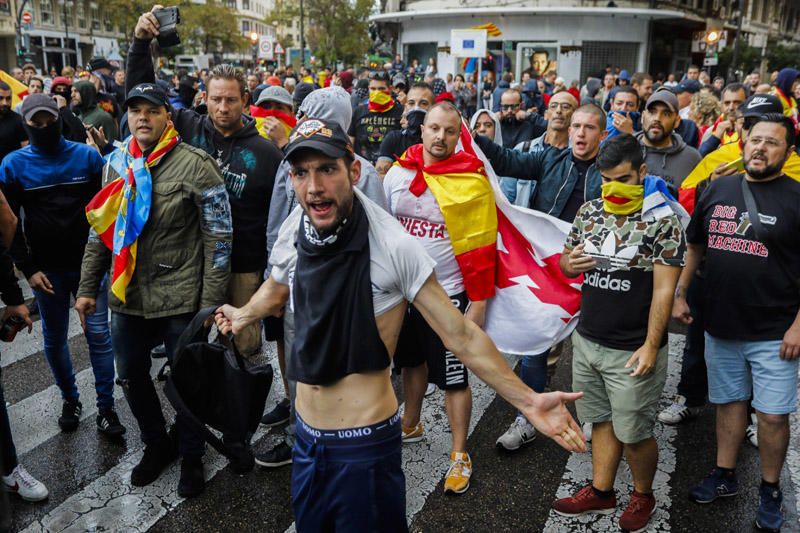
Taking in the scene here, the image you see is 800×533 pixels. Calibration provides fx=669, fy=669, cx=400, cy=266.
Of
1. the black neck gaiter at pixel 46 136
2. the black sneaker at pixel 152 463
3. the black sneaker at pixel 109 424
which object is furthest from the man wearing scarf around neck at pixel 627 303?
the black neck gaiter at pixel 46 136

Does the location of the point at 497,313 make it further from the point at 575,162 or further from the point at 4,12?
the point at 4,12

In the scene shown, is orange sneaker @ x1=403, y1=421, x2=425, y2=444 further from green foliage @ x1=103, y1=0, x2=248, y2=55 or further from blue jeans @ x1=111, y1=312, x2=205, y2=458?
green foliage @ x1=103, y1=0, x2=248, y2=55

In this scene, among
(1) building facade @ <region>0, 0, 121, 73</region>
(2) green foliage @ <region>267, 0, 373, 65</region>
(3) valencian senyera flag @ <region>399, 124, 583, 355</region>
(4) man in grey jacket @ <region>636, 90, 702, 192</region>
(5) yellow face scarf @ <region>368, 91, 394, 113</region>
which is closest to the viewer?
(3) valencian senyera flag @ <region>399, 124, 583, 355</region>

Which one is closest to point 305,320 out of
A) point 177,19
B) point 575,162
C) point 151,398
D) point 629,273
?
point 629,273

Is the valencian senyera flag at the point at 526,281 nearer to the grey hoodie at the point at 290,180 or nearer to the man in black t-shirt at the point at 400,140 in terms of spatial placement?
the grey hoodie at the point at 290,180

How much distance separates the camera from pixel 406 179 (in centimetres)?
413

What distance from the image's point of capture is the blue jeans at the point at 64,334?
4.55 metres

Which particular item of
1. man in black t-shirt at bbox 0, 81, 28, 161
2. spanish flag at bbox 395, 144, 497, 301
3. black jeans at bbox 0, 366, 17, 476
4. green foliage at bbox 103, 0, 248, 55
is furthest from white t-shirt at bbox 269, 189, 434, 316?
green foliage at bbox 103, 0, 248, 55

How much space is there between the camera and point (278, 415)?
4.84 metres

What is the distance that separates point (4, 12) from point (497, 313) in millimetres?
57388

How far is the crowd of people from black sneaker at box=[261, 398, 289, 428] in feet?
0.03

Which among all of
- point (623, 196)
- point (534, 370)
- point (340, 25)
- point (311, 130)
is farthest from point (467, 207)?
point (340, 25)

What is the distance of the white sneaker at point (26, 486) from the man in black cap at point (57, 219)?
66cm

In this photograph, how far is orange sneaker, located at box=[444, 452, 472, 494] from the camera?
395cm
